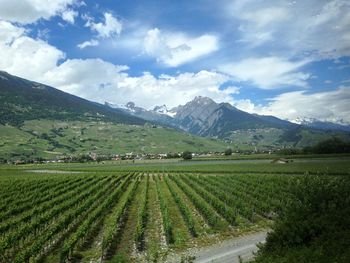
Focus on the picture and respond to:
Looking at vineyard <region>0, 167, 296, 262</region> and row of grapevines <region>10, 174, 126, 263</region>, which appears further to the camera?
vineyard <region>0, 167, 296, 262</region>

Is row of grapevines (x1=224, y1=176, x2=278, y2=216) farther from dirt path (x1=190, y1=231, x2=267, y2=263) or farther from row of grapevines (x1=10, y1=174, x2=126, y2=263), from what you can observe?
row of grapevines (x1=10, y1=174, x2=126, y2=263)

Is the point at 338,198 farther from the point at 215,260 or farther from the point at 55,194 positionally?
the point at 55,194

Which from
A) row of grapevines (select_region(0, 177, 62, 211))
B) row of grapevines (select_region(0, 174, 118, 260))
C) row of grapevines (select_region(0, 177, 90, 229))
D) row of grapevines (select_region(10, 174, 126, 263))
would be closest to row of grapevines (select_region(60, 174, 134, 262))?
row of grapevines (select_region(10, 174, 126, 263))

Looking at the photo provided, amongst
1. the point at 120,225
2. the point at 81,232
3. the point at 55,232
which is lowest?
the point at 120,225

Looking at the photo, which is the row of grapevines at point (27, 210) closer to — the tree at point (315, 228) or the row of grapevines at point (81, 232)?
the row of grapevines at point (81, 232)

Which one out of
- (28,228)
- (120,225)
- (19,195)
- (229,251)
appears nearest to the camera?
(229,251)

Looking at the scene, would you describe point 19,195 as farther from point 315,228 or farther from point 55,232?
point 315,228

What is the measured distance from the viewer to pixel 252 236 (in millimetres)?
40781

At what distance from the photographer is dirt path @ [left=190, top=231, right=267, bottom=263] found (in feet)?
105

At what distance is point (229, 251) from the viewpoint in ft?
114

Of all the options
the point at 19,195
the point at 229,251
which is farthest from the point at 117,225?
the point at 19,195

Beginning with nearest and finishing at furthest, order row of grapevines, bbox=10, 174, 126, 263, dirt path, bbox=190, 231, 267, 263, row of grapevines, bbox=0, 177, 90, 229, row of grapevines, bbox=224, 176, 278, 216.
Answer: row of grapevines, bbox=10, 174, 126, 263, dirt path, bbox=190, 231, 267, 263, row of grapevines, bbox=0, 177, 90, 229, row of grapevines, bbox=224, 176, 278, 216

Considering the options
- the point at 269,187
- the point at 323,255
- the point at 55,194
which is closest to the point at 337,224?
the point at 323,255

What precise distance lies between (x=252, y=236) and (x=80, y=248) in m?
19.7
